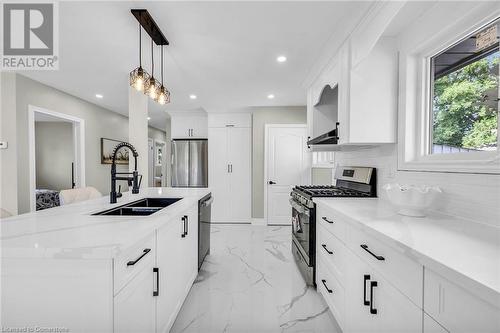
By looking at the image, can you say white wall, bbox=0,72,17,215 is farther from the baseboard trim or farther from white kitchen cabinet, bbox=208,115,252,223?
the baseboard trim

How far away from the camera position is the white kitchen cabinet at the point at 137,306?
3.12ft

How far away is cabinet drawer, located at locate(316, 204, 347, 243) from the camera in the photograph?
61.7 inches

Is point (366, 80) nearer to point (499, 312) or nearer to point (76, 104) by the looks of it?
point (499, 312)

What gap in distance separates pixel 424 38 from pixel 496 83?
1.94 ft

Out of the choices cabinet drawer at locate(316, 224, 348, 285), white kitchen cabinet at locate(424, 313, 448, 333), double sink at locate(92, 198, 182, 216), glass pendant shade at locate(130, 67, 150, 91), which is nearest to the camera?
white kitchen cabinet at locate(424, 313, 448, 333)

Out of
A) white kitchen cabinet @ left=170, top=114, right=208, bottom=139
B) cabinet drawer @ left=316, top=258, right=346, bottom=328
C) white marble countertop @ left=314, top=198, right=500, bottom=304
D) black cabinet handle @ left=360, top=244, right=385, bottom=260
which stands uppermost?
white kitchen cabinet @ left=170, top=114, right=208, bottom=139

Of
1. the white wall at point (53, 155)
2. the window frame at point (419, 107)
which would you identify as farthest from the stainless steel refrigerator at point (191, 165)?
the window frame at point (419, 107)

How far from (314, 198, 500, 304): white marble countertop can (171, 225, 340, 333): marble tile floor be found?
3.33ft

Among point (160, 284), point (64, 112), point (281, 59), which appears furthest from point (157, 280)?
point (64, 112)

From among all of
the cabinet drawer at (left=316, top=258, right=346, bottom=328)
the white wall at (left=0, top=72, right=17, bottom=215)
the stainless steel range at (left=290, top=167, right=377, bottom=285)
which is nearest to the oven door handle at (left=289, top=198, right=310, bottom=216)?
the stainless steel range at (left=290, top=167, right=377, bottom=285)

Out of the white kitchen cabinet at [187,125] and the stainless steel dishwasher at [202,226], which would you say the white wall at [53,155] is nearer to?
the white kitchen cabinet at [187,125]

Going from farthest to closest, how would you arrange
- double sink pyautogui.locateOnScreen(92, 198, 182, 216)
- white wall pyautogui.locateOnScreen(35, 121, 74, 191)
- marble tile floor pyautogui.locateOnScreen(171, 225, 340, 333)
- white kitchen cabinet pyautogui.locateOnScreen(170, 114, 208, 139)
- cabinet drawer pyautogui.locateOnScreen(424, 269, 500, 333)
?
1. white wall pyautogui.locateOnScreen(35, 121, 74, 191)
2. white kitchen cabinet pyautogui.locateOnScreen(170, 114, 208, 139)
3. marble tile floor pyautogui.locateOnScreen(171, 225, 340, 333)
4. double sink pyautogui.locateOnScreen(92, 198, 182, 216)
5. cabinet drawer pyautogui.locateOnScreen(424, 269, 500, 333)

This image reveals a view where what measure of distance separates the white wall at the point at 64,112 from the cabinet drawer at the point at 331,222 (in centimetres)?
397

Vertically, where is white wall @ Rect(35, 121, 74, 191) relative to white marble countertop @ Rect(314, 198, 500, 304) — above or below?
above
